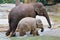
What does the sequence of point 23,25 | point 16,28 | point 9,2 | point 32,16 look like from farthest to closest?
point 9,2 → point 32,16 → point 16,28 → point 23,25

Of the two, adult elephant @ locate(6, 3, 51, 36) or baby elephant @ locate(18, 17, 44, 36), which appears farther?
adult elephant @ locate(6, 3, 51, 36)

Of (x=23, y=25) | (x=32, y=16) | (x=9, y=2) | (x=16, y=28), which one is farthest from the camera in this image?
(x=9, y=2)

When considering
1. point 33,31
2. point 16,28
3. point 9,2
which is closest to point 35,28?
point 33,31

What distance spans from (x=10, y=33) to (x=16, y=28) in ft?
0.71

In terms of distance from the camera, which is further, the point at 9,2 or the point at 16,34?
the point at 9,2

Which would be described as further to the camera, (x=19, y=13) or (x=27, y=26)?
(x=19, y=13)

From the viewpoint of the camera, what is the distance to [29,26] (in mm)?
6332

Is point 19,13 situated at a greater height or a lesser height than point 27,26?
greater

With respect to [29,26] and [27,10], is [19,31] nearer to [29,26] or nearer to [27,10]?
[29,26]

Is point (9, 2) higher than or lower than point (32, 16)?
lower

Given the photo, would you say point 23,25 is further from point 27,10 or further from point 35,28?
point 27,10

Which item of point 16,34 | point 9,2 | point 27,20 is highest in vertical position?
point 27,20

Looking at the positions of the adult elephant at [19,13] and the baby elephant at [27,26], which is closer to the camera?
the baby elephant at [27,26]

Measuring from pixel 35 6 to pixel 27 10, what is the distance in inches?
23.0
